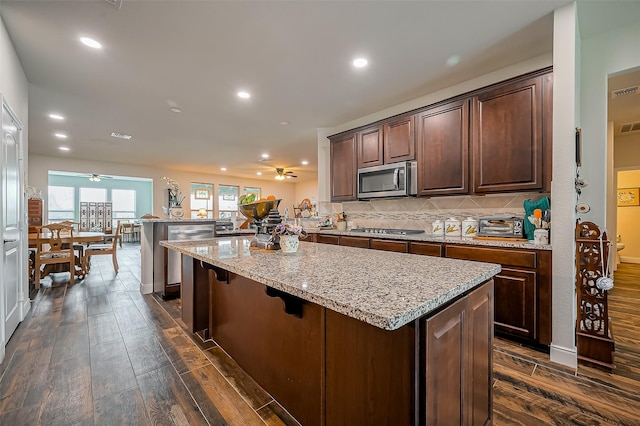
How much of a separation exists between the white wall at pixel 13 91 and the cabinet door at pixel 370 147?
3.50m

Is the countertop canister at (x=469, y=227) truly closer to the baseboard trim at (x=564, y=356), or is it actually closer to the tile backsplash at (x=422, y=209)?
the tile backsplash at (x=422, y=209)

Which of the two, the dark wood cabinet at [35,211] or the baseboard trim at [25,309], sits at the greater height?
the dark wood cabinet at [35,211]

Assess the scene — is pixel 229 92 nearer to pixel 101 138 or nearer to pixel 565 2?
pixel 565 2

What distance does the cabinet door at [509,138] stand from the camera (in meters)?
2.29

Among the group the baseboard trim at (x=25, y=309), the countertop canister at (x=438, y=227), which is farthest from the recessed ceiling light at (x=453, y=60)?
the baseboard trim at (x=25, y=309)

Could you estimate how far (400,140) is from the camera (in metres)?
3.35

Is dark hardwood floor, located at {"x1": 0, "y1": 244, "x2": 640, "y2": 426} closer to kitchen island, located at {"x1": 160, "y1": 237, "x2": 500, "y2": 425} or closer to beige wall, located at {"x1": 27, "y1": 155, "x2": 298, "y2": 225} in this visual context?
kitchen island, located at {"x1": 160, "y1": 237, "x2": 500, "y2": 425}

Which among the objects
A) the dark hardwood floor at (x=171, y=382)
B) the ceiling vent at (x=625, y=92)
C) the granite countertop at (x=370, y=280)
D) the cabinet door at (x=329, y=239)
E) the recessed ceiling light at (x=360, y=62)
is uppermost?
the recessed ceiling light at (x=360, y=62)

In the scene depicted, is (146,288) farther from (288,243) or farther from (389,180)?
(389,180)

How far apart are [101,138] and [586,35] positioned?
6.94 metres

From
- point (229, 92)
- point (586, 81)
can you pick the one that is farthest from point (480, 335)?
point (229, 92)

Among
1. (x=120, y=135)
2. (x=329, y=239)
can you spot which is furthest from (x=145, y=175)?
(x=329, y=239)

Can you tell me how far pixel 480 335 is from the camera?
43.6 inches

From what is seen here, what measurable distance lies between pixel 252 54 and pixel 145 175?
6849 millimetres
